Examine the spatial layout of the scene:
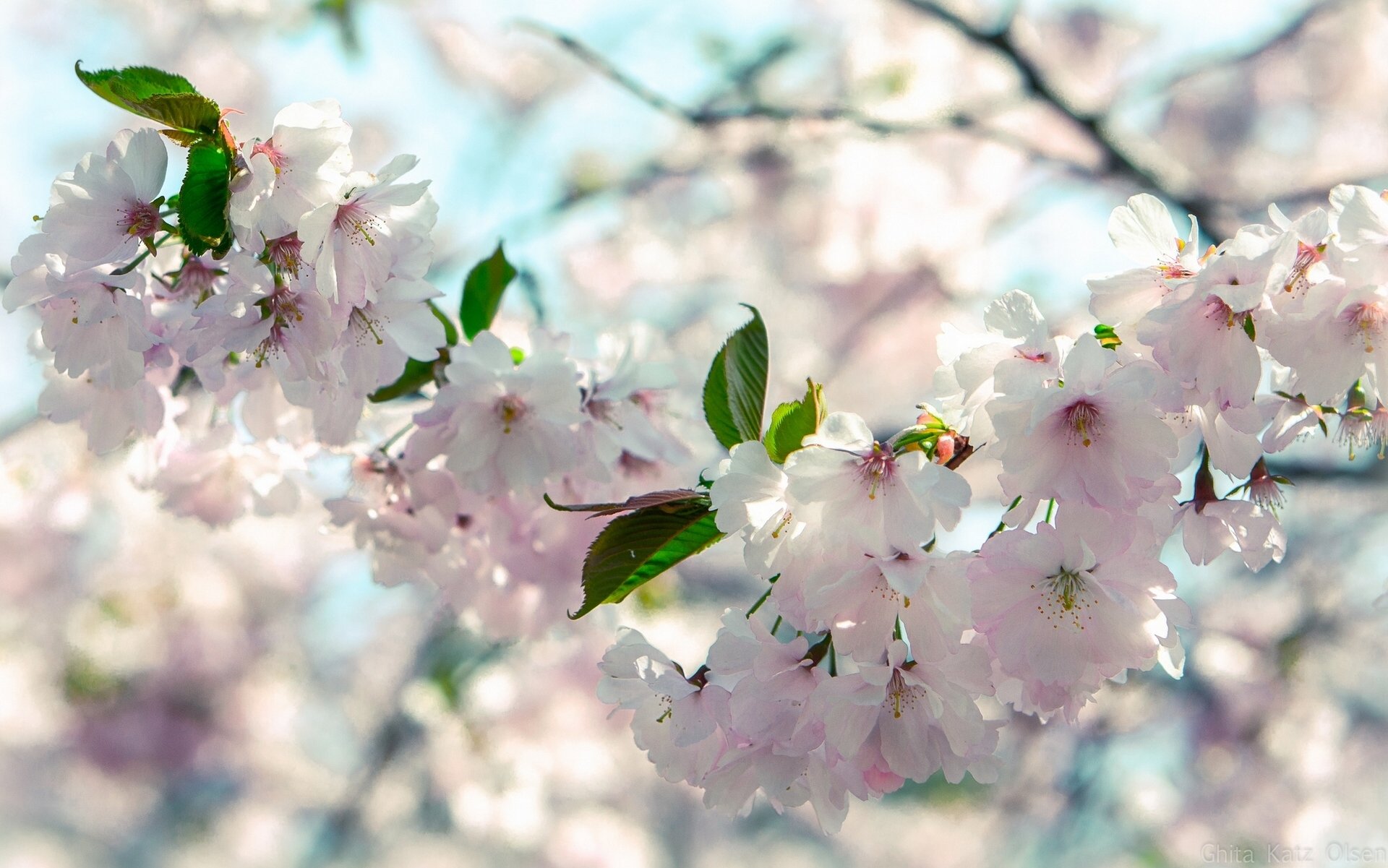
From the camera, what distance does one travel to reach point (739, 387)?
69 centimetres

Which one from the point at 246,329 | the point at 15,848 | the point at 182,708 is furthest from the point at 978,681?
the point at 15,848

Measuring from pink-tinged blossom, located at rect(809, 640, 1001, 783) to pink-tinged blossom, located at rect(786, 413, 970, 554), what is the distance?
8 cm

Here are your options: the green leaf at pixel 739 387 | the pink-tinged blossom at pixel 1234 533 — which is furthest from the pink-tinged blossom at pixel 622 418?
the pink-tinged blossom at pixel 1234 533

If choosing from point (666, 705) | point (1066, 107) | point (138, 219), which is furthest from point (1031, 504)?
point (1066, 107)

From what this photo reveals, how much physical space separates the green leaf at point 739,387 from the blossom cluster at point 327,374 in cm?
13

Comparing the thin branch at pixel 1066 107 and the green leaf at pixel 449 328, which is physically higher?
the green leaf at pixel 449 328

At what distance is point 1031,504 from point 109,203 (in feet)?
2.17

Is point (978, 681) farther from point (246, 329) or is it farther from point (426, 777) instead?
point (426, 777)

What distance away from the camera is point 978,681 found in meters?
0.61

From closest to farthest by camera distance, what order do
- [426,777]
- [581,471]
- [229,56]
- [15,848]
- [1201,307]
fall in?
[1201,307], [581,471], [426,777], [229,56], [15,848]

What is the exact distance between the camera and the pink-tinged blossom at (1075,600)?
586mm

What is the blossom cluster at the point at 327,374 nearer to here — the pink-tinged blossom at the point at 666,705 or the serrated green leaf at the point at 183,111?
the serrated green leaf at the point at 183,111

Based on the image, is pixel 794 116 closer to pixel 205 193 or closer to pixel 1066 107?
pixel 1066 107

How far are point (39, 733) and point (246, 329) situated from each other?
5795 mm
